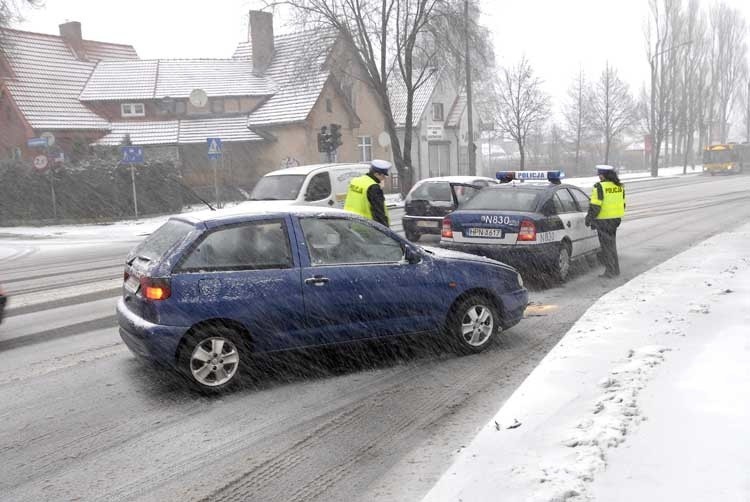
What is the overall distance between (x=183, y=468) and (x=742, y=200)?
2653 centimetres

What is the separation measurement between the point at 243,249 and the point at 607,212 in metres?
6.67

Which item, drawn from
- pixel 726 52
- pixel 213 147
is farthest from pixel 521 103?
pixel 726 52

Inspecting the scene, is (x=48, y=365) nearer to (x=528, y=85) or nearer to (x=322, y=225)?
(x=322, y=225)

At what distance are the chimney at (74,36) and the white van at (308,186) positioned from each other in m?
33.9

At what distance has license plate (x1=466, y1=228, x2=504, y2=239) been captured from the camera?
10.0 meters

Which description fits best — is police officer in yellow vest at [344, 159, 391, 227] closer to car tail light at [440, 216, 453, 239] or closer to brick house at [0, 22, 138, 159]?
car tail light at [440, 216, 453, 239]

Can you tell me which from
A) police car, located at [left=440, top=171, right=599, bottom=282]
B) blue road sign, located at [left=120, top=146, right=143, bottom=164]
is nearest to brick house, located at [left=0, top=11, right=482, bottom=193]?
blue road sign, located at [left=120, top=146, right=143, bottom=164]

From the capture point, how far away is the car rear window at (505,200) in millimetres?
10289

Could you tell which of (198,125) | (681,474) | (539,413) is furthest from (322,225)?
(198,125)

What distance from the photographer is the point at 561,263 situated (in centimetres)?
1047

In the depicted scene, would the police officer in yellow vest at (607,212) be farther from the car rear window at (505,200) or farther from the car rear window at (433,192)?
the car rear window at (433,192)

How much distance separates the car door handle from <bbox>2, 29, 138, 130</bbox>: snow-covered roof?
34.6 m

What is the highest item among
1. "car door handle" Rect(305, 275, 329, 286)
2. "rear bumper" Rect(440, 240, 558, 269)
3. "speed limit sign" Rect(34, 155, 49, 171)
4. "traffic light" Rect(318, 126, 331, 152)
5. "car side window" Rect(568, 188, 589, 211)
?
"traffic light" Rect(318, 126, 331, 152)

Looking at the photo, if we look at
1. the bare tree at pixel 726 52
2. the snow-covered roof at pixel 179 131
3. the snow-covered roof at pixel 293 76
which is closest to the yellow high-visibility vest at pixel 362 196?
the snow-covered roof at pixel 293 76
